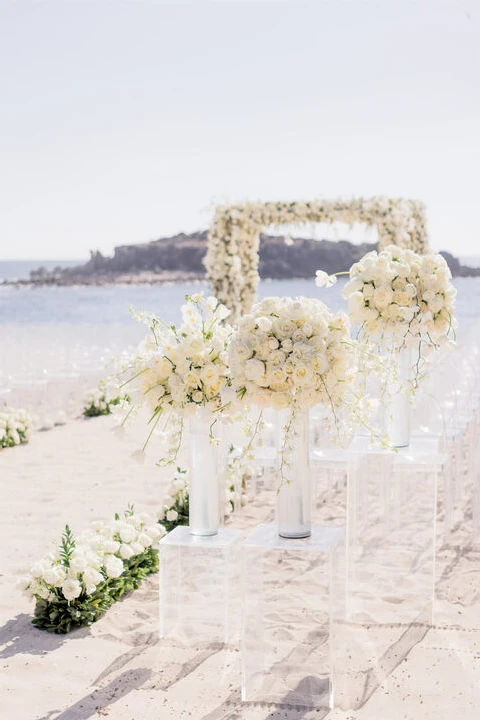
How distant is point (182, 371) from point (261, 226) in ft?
31.2

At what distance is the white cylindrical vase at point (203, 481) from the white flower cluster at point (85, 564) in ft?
2.09

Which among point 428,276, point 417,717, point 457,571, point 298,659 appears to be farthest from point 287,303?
point 457,571

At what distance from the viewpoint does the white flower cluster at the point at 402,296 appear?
3.73 meters

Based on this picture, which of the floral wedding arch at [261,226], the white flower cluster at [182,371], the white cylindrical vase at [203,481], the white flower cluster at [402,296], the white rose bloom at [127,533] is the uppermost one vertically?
the floral wedding arch at [261,226]

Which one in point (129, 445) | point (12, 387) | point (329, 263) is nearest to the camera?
point (129, 445)

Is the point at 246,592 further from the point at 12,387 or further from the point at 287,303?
the point at 12,387

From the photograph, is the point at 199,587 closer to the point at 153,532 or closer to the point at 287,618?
the point at 287,618

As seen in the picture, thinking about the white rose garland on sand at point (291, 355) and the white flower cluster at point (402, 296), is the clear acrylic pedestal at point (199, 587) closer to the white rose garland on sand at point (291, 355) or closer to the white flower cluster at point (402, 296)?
the white rose garland on sand at point (291, 355)

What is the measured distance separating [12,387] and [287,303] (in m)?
7.76

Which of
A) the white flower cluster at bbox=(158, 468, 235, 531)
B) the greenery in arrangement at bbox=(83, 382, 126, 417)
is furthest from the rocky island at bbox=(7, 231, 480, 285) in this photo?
the white flower cluster at bbox=(158, 468, 235, 531)

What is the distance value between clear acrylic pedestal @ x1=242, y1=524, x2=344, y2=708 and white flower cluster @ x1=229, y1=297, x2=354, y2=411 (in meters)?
0.60

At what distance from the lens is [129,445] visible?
855 cm

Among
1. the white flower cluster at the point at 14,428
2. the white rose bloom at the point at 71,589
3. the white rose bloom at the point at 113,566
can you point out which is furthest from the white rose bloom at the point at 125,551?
the white flower cluster at the point at 14,428

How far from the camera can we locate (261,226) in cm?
1252
